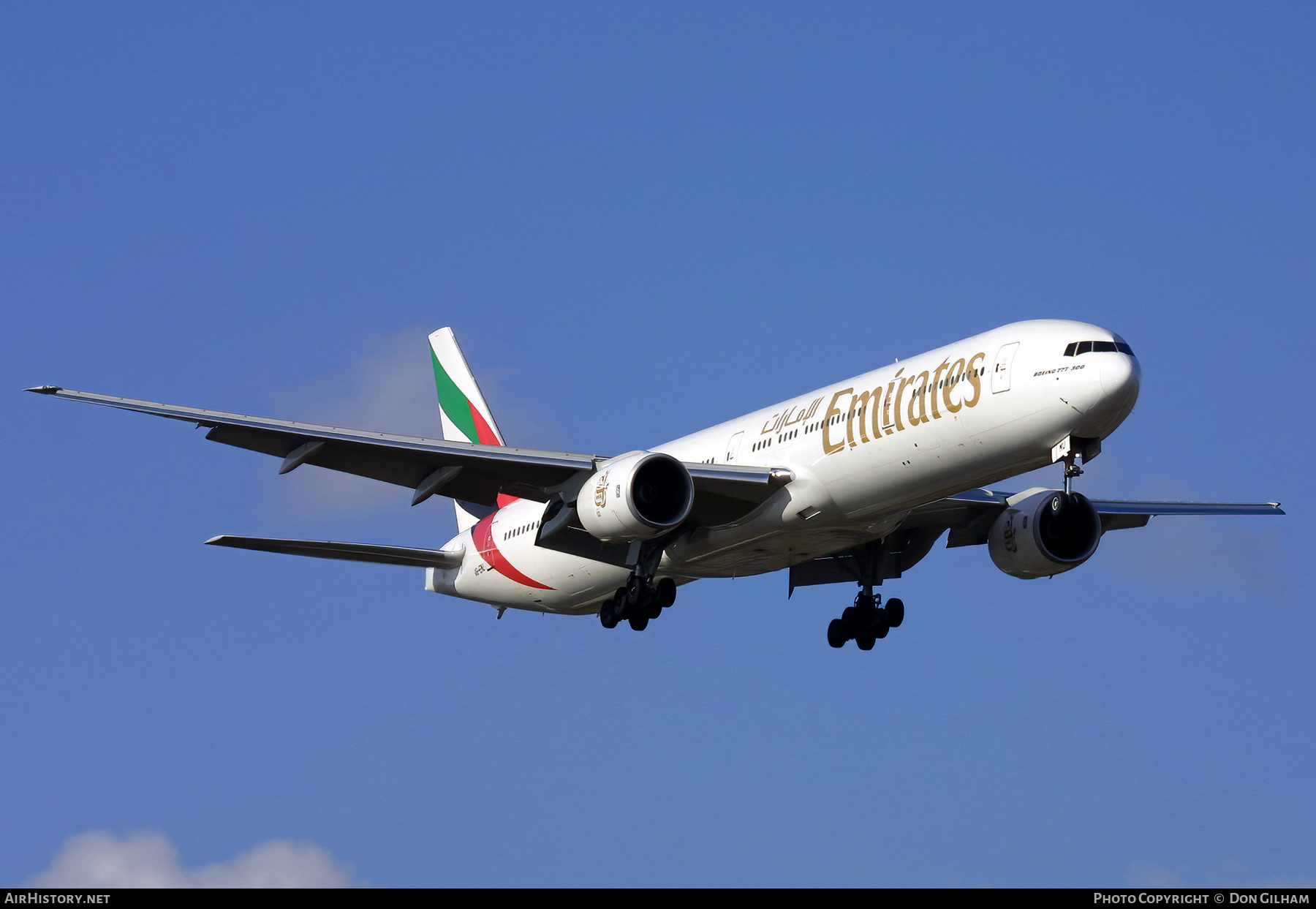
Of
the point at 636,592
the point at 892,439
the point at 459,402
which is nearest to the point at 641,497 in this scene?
the point at 636,592

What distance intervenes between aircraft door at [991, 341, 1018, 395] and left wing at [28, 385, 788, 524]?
483 cm

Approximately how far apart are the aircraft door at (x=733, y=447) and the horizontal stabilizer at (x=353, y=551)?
822 centimetres

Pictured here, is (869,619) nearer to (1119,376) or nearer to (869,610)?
(869,610)

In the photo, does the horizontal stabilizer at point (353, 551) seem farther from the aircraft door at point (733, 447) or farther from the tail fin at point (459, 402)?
the aircraft door at point (733, 447)

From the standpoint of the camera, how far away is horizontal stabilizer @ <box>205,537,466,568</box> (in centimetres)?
3073

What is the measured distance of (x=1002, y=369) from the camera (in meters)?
26.2

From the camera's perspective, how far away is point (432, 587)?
3888cm

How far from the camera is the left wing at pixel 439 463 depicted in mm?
28984

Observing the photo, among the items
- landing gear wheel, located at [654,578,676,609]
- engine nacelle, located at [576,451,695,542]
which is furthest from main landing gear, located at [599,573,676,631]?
engine nacelle, located at [576,451,695,542]

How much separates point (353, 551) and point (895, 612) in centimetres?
1194

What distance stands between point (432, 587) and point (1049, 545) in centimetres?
1525

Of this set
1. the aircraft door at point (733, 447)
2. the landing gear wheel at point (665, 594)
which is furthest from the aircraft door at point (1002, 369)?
the landing gear wheel at point (665, 594)

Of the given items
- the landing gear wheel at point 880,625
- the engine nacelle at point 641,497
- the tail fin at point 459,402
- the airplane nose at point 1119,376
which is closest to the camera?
the airplane nose at point 1119,376
